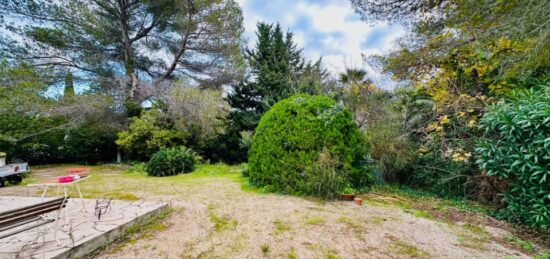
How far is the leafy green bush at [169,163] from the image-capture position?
799 cm

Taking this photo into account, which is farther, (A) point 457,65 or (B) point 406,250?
(A) point 457,65

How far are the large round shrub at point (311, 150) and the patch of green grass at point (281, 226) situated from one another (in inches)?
58.1

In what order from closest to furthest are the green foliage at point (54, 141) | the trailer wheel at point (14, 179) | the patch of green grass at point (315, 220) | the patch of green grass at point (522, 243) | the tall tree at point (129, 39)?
the patch of green grass at point (522, 243) < the patch of green grass at point (315, 220) < the trailer wheel at point (14, 179) < the green foliage at point (54, 141) < the tall tree at point (129, 39)

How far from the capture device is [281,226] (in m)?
3.40

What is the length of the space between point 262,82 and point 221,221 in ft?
23.9

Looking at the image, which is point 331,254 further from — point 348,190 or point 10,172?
point 10,172

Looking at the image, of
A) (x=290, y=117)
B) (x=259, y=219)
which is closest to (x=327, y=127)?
(x=290, y=117)

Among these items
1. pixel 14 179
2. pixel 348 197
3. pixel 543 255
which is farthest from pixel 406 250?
pixel 14 179

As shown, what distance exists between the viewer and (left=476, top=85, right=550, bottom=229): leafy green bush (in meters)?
3.08

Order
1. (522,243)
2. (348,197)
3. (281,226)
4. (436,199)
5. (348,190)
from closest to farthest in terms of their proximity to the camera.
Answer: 1. (522,243)
2. (281,226)
3. (348,197)
4. (348,190)
5. (436,199)

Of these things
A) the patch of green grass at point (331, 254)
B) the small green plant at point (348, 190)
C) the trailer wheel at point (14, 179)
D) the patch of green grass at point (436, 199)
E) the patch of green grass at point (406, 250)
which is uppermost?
the trailer wheel at point (14, 179)

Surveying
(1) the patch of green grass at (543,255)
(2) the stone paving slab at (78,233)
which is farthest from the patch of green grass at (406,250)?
(2) the stone paving slab at (78,233)

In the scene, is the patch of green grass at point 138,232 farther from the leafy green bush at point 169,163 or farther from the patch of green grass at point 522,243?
the leafy green bush at point 169,163

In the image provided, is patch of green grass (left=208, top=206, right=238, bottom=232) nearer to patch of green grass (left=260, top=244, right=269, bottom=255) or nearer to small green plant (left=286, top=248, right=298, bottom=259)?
patch of green grass (left=260, top=244, right=269, bottom=255)
